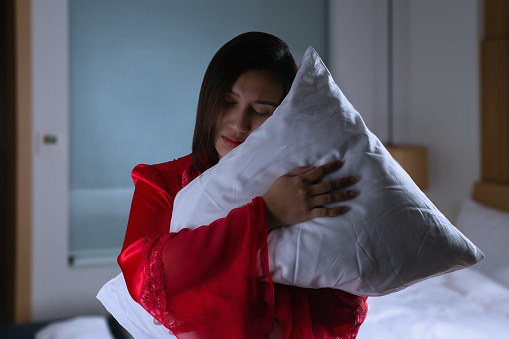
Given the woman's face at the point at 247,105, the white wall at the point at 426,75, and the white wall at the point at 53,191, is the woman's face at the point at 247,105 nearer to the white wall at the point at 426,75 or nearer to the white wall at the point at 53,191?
the white wall at the point at 53,191

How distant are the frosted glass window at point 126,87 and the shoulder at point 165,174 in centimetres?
156

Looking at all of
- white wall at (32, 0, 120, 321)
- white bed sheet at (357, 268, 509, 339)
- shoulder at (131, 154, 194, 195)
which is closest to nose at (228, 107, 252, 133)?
shoulder at (131, 154, 194, 195)

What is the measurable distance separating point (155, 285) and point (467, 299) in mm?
1692

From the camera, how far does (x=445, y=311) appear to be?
1771 millimetres

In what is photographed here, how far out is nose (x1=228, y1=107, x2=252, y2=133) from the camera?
0.75m

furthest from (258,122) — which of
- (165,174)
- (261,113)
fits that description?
(165,174)

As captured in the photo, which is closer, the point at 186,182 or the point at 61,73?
the point at 186,182

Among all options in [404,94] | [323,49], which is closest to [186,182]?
[323,49]

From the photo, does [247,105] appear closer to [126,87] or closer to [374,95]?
[126,87]

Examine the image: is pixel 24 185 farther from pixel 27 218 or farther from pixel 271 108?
pixel 271 108

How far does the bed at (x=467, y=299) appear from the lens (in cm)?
163

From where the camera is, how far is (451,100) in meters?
2.79

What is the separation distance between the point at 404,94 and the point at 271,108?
8.64 ft

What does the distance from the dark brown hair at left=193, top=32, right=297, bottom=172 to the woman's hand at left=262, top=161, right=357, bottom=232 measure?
200 millimetres
